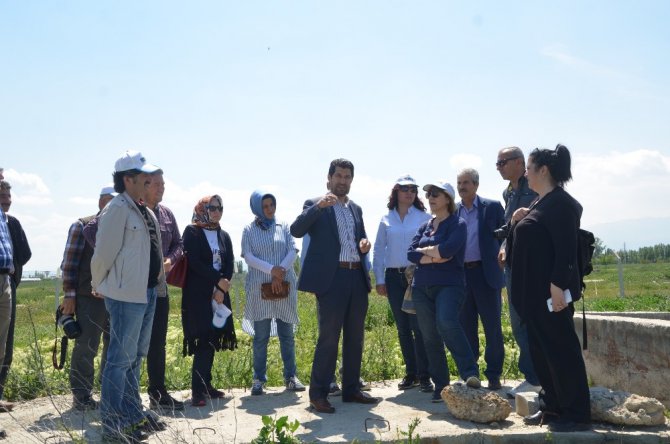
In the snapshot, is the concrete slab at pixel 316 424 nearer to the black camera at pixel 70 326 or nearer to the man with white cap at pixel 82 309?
the man with white cap at pixel 82 309

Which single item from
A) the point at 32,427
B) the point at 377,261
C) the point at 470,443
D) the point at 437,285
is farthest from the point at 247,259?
the point at 470,443

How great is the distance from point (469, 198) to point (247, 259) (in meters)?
2.19

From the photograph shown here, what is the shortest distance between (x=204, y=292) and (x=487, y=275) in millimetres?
2557

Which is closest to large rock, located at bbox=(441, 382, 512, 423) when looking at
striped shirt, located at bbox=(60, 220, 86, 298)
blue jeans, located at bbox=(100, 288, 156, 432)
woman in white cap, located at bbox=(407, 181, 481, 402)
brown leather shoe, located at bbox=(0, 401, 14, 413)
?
woman in white cap, located at bbox=(407, 181, 481, 402)

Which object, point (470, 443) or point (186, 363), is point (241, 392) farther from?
point (470, 443)

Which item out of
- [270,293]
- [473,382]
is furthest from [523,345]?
[270,293]

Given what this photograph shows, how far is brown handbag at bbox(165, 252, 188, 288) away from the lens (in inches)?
229

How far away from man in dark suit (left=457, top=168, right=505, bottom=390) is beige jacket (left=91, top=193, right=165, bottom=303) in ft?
9.62

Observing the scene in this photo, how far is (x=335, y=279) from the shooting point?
5508 millimetres

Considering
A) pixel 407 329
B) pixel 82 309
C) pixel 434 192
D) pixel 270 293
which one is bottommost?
pixel 407 329

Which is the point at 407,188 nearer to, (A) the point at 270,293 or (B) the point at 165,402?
(A) the point at 270,293

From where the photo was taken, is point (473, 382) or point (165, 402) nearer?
point (473, 382)

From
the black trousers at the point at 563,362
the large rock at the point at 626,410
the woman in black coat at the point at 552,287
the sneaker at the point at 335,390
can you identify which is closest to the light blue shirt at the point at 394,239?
the sneaker at the point at 335,390

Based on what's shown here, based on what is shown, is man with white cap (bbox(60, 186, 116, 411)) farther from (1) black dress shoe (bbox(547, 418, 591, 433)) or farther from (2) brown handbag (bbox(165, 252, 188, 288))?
(1) black dress shoe (bbox(547, 418, 591, 433))
